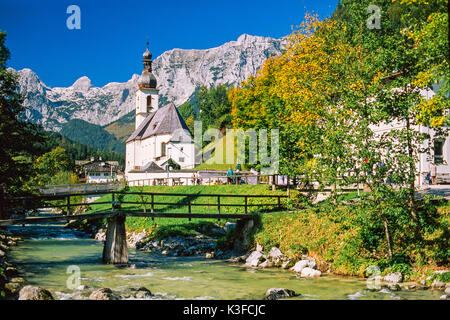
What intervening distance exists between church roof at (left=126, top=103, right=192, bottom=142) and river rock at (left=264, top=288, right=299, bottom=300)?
70.3 meters

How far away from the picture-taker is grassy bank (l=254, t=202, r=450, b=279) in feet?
55.9

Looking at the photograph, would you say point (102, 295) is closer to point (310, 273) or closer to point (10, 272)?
point (10, 272)

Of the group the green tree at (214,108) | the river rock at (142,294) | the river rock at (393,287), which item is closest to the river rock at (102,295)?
the river rock at (142,294)

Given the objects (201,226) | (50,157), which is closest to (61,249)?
(201,226)

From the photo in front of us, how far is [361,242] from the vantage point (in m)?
18.7

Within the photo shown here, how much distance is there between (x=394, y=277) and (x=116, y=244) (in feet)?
43.8

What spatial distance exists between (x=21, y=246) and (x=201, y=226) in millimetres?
12285

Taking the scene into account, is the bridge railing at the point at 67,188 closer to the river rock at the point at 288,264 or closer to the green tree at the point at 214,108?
the river rock at the point at 288,264

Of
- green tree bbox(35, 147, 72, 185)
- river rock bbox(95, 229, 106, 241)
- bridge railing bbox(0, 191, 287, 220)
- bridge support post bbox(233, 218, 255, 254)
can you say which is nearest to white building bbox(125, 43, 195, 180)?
green tree bbox(35, 147, 72, 185)

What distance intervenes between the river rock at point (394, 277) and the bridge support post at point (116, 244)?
1267cm

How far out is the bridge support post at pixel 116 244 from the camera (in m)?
22.5

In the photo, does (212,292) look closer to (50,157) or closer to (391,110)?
(391,110)

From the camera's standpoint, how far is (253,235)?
24344mm
